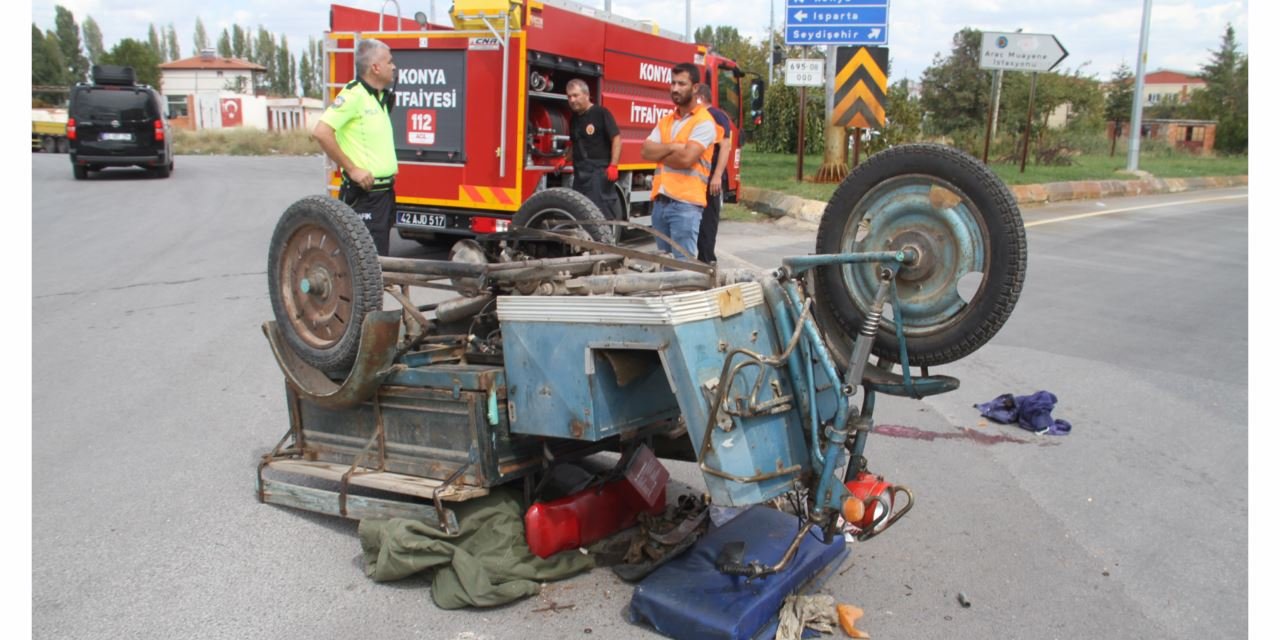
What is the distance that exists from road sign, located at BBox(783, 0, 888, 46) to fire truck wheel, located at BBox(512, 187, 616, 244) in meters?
9.66

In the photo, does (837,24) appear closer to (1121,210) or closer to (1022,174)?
(1121,210)

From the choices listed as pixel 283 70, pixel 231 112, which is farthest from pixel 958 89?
pixel 283 70

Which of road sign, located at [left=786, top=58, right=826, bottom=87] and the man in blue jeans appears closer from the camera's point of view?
the man in blue jeans

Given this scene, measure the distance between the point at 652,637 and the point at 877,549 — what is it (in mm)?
1213

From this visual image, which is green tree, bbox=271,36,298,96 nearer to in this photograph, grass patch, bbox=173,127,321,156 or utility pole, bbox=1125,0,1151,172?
grass patch, bbox=173,127,321,156

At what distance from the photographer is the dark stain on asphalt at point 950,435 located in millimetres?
5371

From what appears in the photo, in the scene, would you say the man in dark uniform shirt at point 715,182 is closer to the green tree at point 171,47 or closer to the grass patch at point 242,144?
the grass patch at point 242,144

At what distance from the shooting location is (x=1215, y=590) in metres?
3.69

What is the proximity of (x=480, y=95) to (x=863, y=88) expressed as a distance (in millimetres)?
6460

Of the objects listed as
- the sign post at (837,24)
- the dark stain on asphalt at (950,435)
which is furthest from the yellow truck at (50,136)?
the dark stain on asphalt at (950,435)

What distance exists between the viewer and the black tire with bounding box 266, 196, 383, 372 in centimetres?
392

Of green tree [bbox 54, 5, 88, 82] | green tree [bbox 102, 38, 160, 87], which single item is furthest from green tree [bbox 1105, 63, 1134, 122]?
green tree [bbox 54, 5, 88, 82]

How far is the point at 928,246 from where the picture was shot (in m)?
3.46

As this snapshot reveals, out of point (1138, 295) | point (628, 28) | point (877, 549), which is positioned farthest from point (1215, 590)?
point (628, 28)
